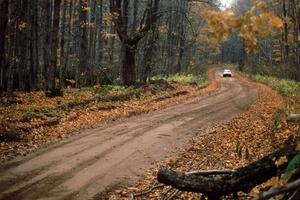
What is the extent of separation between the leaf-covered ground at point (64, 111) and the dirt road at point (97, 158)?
2.57ft

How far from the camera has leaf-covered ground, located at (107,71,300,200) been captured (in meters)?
8.75

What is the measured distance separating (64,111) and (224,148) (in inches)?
316

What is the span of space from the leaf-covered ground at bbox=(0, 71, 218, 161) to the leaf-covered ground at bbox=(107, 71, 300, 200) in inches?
171

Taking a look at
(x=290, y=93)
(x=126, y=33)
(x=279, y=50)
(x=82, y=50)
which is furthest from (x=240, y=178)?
(x=279, y=50)

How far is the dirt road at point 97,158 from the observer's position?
8578 millimetres

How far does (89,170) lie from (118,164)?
909 mm

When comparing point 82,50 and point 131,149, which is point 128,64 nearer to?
point 82,50

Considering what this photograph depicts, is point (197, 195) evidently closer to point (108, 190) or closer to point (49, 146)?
point (108, 190)

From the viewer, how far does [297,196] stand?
3.94 m

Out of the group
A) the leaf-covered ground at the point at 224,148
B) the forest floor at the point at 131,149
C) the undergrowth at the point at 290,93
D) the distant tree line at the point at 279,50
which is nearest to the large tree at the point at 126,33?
the distant tree line at the point at 279,50

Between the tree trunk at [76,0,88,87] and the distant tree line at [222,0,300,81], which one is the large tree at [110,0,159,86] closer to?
the tree trunk at [76,0,88,87]

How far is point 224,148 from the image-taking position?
39.6ft

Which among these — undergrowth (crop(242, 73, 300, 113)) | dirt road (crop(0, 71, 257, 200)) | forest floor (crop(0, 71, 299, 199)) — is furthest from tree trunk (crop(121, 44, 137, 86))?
undergrowth (crop(242, 73, 300, 113))

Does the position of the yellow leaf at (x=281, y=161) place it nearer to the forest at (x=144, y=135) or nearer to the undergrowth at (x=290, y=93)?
the forest at (x=144, y=135)
